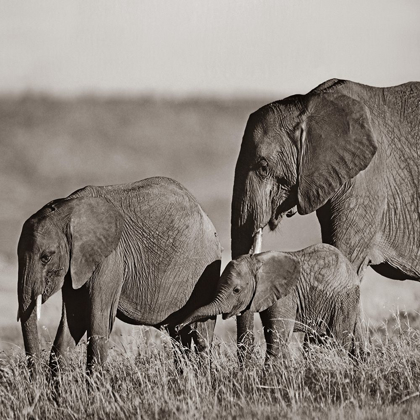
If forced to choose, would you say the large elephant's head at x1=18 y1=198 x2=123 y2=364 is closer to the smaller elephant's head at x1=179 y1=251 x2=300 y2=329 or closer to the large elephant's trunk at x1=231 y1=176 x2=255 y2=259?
the smaller elephant's head at x1=179 y1=251 x2=300 y2=329

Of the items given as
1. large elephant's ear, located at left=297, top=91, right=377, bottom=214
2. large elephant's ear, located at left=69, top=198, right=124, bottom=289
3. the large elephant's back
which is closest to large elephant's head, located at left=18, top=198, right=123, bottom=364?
large elephant's ear, located at left=69, top=198, right=124, bottom=289

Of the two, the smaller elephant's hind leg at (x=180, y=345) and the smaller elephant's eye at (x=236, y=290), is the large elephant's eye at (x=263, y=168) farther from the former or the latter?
Answer: the smaller elephant's hind leg at (x=180, y=345)

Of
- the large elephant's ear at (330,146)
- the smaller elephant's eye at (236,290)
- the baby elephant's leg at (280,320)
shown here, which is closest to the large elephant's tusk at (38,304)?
the smaller elephant's eye at (236,290)

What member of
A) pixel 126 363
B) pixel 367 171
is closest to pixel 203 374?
pixel 126 363

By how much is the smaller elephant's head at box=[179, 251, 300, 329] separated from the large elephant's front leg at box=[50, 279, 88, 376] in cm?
111

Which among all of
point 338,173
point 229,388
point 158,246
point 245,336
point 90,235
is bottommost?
point 229,388

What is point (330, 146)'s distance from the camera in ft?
44.1

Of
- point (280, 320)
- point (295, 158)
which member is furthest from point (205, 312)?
point (295, 158)

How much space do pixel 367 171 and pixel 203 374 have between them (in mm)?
Result: 2936

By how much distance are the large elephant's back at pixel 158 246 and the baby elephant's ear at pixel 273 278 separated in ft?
2.66

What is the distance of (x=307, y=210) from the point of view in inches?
519

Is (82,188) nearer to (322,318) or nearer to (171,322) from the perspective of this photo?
(171,322)

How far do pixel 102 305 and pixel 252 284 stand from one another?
160 centimetres

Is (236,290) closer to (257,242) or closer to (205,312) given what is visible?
(205,312)
